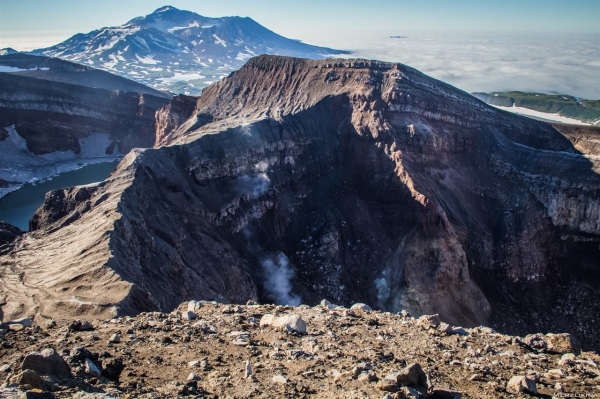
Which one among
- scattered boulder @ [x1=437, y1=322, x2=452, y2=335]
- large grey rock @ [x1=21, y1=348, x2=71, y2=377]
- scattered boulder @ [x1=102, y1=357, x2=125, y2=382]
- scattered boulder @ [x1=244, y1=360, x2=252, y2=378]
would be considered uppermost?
large grey rock @ [x1=21, y1=348, x2=71, y2=377]

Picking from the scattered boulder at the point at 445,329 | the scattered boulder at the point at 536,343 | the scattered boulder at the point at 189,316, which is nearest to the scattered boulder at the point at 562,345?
the scattered boulder at the point at 536,343

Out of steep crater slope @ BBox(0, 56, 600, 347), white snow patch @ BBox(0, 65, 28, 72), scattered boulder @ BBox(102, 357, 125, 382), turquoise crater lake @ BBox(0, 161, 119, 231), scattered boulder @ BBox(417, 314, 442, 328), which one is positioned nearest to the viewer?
scattered boulder @ BBox(102, 357, 125, 382)

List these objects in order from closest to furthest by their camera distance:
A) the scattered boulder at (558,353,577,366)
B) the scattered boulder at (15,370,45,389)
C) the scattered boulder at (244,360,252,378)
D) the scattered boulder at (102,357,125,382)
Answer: the scattered boulder at (15,370,45,389) → the scattered boulder at (102,357,125,382) → the scattered boulder at (244,360,252,378) → the scattered boulder at (558,353,577,366)

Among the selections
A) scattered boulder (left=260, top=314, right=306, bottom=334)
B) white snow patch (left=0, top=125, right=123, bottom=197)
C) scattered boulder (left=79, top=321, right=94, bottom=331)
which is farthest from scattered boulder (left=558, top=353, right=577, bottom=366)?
white snow patch (left=0, top=125, right=123, bottom=197)

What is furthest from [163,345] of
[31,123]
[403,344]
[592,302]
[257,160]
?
[31,123]

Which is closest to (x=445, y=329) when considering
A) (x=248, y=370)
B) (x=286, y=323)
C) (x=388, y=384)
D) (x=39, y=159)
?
(x=286, y=323)

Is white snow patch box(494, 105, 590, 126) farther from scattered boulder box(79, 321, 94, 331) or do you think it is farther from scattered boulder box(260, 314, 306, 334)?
scattered boulder box(79, 321, 94, 331)

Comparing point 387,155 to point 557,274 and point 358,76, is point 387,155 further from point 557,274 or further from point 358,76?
point 557,274
